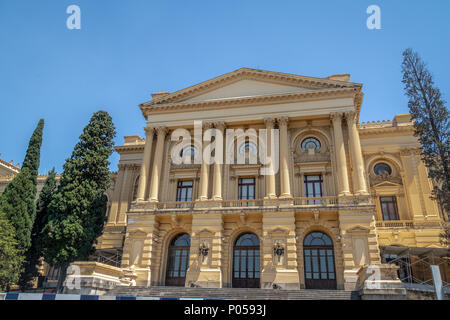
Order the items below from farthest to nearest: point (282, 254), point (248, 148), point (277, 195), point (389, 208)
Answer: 1. point (389, 208)
2. point (248, 148)
3. point (277, 195)
4. point (282, 254)

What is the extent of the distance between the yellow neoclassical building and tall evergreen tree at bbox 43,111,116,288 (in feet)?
10.5

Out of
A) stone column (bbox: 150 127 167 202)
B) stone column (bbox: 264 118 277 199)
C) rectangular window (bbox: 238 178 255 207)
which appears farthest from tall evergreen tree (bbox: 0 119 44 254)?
stone column (bbox: 264 118 277 199)

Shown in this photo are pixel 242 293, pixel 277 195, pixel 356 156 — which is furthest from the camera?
pixel 277 195

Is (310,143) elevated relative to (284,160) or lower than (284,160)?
elevated

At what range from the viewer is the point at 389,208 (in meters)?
28.6

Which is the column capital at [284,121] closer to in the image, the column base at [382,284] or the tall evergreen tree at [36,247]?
the column base at [382,284]

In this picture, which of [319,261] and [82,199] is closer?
[319,261]

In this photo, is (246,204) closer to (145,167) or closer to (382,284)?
(145,167)

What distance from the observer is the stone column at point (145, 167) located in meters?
26.9

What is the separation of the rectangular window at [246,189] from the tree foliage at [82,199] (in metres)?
11.3

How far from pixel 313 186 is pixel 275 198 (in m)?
3.62

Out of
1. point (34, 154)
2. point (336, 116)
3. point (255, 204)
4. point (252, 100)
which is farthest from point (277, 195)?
point (34, 154)
